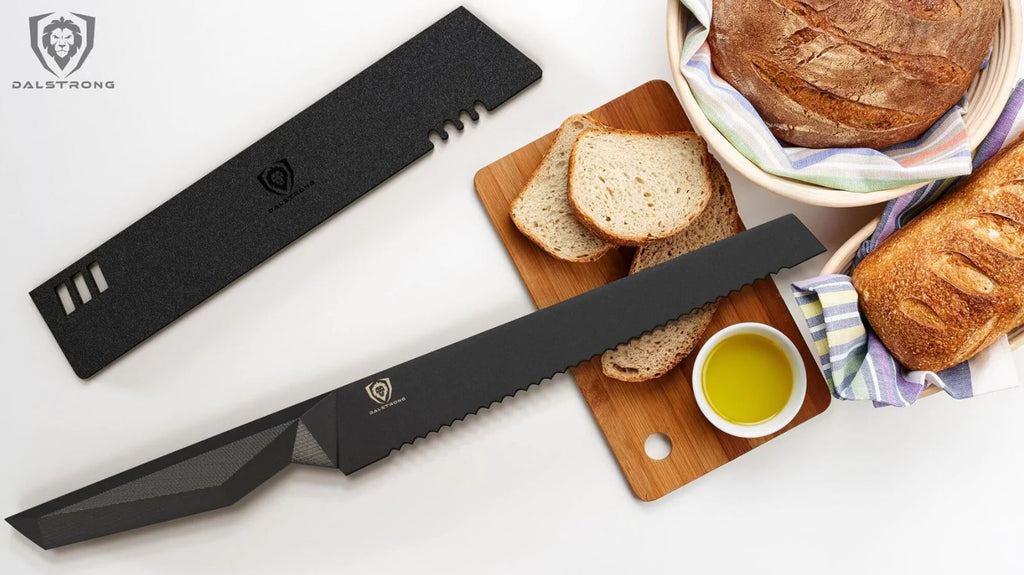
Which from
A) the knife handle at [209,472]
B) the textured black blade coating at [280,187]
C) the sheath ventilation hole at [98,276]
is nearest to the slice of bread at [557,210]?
the textured black blade coating at [280,187]

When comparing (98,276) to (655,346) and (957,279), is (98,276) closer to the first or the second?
(655,346)

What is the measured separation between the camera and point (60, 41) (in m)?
1.40

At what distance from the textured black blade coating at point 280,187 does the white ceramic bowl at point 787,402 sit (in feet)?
1.98

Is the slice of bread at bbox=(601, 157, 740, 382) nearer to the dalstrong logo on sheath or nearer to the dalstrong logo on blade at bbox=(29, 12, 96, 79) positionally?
the dalstrong logo on sheath

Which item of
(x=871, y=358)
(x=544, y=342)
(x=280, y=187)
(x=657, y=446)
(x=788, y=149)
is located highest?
(x=280, y=187)

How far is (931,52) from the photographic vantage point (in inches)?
41.7

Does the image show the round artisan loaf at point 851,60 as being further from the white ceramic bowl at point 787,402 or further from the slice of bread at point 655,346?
the white ceramic bowl at point 787,402

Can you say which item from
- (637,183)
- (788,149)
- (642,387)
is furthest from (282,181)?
(788,149)

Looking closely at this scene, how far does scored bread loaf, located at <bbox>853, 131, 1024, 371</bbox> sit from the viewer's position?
1033mm

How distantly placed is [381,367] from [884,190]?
93 cm

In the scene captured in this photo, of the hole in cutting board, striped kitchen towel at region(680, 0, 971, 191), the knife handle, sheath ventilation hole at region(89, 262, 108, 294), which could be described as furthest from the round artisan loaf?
sheath ventilation hole at region(89, 262, 108, 294)

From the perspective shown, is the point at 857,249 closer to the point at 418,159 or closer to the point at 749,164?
the point at 749,164

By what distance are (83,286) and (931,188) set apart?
5.05 feet

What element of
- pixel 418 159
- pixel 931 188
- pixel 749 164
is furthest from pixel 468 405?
pixel 931 188
